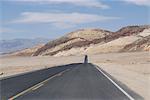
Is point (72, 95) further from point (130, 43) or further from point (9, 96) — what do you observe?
point (130, 43)

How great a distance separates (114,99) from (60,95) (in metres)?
2.50

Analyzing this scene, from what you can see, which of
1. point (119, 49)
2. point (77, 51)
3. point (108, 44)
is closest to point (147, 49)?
point (119, 49)

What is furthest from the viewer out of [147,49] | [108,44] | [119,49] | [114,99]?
[108,44]

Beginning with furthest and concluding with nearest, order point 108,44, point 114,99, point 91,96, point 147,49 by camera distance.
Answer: point 108,44
point 147,49
point 91,96
point 114,99

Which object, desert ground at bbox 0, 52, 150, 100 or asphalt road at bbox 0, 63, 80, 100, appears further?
desert ground at bbox 0, 52, 150, 100

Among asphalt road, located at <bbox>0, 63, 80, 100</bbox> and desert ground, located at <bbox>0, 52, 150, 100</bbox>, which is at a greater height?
asphalt road, located at <bbox>0, 63, 80, 100</bbox>

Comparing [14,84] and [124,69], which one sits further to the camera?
[124,69]

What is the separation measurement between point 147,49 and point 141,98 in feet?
376

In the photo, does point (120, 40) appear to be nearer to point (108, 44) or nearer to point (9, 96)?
point (108, 44)

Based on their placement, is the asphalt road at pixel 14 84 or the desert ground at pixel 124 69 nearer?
the asphalt road at pixel 14 84

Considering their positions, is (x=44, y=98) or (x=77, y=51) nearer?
(x=44, y=98)

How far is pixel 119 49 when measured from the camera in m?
156

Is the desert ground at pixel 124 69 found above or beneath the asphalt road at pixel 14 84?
beneath

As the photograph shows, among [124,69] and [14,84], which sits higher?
[14,84]
